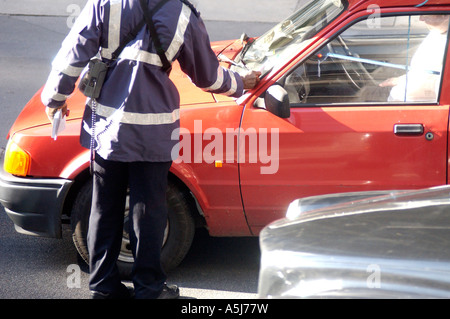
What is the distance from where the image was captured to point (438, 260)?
237 cm

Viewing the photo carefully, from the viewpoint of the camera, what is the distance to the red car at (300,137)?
13.1 feet

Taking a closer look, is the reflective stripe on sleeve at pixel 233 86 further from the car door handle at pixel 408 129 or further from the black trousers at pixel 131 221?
the car door handle at pixel 408 129

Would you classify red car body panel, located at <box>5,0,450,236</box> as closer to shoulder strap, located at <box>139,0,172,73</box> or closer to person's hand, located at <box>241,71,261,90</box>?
person's hand, located at <box>241,71,261,90</box>

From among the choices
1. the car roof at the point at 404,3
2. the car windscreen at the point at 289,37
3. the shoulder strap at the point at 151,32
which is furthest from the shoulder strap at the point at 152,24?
the car roof at the point at 404,3

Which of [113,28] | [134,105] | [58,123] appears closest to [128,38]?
[113,28]

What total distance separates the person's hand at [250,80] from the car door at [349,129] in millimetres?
120

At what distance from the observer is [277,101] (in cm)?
393

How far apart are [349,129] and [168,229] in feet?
3.88

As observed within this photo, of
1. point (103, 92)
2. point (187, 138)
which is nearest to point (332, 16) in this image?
point (187, 138)

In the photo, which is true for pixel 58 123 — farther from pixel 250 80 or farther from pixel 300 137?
pixel 300 137

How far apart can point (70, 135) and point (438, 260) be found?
2338 millimetres

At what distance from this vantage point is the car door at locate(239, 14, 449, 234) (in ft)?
13.1

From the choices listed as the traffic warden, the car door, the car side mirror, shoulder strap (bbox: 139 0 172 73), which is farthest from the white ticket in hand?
the car side mirror

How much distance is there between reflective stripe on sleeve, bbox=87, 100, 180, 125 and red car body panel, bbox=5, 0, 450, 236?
0.46 m
